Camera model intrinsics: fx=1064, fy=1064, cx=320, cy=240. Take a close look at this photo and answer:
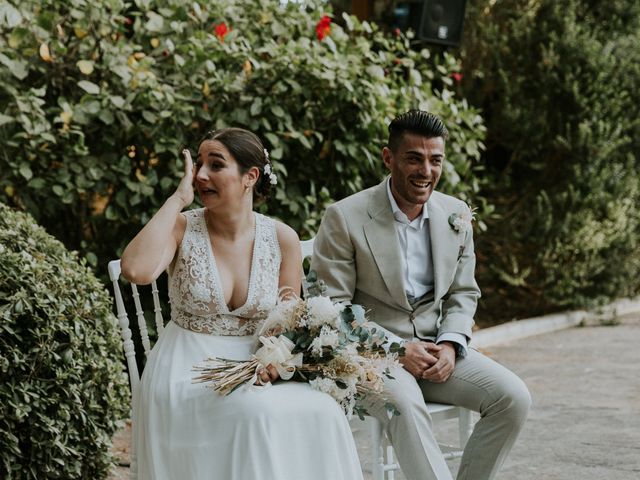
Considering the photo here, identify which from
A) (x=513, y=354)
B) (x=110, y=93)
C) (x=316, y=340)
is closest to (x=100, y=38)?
(x=110, y=93)

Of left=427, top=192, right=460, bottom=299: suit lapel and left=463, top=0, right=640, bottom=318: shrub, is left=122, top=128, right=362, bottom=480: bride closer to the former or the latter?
left=427, top=192, right=460, bottom=299: suit lapel

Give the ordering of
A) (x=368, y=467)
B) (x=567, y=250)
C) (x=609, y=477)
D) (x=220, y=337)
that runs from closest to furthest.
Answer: (x=220, y=337)
(x=609, y=477)
(x=368, y=467)
(x=567, y=250)

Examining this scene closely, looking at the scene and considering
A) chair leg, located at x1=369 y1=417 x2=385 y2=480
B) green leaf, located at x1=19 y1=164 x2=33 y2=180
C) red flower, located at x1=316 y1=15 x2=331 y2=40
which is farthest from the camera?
red flower, located at x1=316 y1=15 x2=331 y2=40

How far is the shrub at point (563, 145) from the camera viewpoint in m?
9.56

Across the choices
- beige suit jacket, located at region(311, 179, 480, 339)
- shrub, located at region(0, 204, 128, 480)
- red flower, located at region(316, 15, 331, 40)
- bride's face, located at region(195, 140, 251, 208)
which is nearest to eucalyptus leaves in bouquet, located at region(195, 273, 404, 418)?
bride's face, located at region(195, 140, 251, 208)

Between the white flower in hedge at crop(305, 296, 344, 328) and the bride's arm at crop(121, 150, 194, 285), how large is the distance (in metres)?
0.54

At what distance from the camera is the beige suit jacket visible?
13.4 feet

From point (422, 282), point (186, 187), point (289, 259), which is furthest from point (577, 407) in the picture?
point (186, 187)

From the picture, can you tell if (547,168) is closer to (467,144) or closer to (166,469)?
(467,144)

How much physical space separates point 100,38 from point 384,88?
65.5 inches

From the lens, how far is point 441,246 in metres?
4.17

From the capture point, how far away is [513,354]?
27.1ft

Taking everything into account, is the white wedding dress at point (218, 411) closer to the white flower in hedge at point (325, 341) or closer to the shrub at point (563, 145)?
the white flower in hedge at point (325, 341)

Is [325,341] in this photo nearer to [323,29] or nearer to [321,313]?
[321,313]
